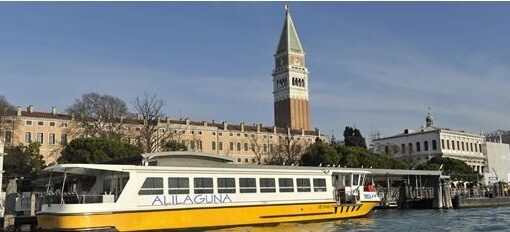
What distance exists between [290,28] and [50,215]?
378 ft

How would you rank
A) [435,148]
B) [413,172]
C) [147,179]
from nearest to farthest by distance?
[147,179] → [413,172] → [435,148]

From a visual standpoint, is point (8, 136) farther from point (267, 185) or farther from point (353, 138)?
point (353, 138)

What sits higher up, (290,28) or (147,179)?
(290,28)

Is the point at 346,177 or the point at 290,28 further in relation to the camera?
the point at 290,28

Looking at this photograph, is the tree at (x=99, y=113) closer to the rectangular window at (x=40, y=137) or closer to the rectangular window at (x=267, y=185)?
the rectangular window at (x=40, y=137)

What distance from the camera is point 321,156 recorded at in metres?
60.4

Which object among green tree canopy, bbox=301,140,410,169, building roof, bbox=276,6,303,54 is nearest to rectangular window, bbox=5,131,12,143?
green tree canopy, bbox=301,140,410,169

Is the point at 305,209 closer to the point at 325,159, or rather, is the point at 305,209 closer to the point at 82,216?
the point at 82,216

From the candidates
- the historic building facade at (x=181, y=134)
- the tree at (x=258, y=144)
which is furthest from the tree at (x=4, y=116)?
the tree at (x=258, y=144)

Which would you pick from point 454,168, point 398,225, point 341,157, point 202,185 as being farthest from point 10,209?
point 454,168

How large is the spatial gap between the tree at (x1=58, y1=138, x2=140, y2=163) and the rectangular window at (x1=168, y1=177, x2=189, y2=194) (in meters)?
25.7

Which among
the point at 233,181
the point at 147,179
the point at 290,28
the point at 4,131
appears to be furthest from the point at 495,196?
the point at 290,28

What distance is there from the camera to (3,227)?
84.2ft

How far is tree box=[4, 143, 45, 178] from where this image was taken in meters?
54.5
